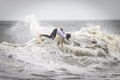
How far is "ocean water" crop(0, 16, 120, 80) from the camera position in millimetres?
3545

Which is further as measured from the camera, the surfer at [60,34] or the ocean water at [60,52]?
the surfer at [60,34]

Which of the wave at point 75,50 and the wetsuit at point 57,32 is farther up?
the wetsuit at point 57,32

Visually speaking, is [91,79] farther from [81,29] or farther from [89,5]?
[89,5]

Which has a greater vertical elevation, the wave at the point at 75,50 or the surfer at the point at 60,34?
the surfer at the point at 60,34

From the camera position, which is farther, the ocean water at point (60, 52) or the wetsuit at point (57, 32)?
the wetsuit at point (57, 32)

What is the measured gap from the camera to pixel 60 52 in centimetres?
363

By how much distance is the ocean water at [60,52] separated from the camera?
3.54 metres

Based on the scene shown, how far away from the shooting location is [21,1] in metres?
3.79

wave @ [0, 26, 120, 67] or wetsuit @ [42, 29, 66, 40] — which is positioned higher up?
wetsuit @ [42, 29, 66, 40]

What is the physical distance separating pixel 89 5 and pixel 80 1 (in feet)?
0.53

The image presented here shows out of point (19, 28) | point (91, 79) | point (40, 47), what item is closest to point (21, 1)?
point (19, 28)

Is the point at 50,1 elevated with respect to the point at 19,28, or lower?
elevated

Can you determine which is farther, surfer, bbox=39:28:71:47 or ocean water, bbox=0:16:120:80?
surfer, bbox=39:28:71:47

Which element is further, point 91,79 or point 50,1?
point 50,1
